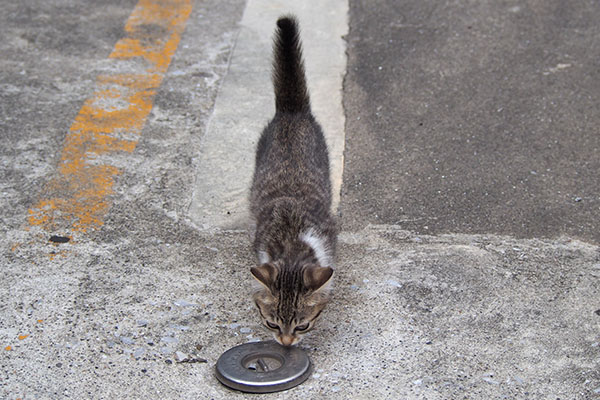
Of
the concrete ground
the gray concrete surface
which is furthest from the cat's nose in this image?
the gray concrete surface

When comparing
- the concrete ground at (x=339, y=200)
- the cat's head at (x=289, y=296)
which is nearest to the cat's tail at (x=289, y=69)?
the concrete ground at (x=339, y=200)

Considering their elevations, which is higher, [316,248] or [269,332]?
[316,248]

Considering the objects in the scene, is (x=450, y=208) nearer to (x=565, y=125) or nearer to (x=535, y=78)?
(x=565, y=125)

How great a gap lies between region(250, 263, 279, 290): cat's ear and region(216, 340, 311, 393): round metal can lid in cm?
32

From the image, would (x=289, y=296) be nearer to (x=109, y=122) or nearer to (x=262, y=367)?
→ (x=262, y=367)

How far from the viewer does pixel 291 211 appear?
3836 mm

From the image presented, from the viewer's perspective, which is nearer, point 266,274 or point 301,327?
point 266,274

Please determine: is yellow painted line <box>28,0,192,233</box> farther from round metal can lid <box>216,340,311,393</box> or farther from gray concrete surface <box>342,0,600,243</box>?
gray concrete surface <box>342,0,600,243</box>

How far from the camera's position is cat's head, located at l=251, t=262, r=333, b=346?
326 centimetres

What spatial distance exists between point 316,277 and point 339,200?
1.37m

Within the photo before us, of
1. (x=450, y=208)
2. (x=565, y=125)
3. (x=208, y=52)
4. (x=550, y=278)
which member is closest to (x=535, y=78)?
(x=565, y=125)

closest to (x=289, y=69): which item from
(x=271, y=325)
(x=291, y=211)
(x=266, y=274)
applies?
(x=291, y=211)

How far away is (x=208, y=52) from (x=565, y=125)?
2.87 metres

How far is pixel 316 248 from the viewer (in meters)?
3.66
